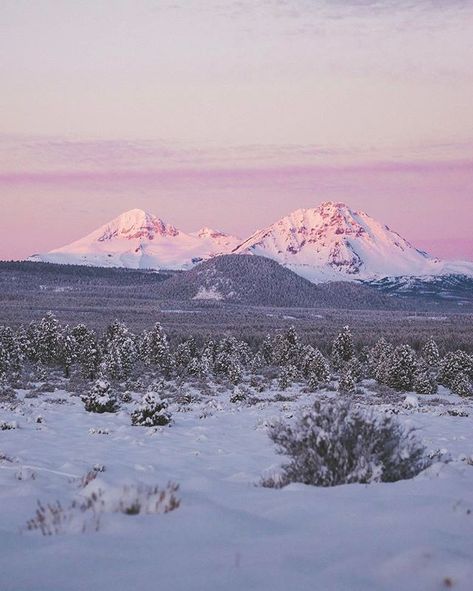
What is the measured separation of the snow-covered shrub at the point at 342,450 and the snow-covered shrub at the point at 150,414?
32.2 feet

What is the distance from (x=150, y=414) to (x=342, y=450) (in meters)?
11.0

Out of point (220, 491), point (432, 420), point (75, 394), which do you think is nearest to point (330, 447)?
point (220, 491)

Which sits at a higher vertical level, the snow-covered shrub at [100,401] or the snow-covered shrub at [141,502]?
the snow-covered shrub at [141,502]

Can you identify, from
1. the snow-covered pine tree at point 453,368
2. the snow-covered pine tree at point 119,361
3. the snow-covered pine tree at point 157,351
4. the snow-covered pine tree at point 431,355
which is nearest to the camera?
the snow-covered pine tree at point 119,361

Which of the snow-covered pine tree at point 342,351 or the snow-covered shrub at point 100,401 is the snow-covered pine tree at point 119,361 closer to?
the snow-covered shrub at point 100,401

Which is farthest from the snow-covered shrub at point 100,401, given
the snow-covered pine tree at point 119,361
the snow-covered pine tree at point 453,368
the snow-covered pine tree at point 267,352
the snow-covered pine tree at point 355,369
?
the snow-covered pine tree at point 267,352

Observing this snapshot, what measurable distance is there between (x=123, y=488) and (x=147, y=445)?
8.31 m

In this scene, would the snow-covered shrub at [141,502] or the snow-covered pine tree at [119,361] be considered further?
the snow-covered pine tree at [119,361]

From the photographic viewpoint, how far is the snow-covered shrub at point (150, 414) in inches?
713

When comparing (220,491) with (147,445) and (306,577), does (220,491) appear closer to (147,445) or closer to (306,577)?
(306,577)

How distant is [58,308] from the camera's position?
127 m

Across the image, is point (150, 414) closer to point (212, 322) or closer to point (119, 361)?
point (119, 361)

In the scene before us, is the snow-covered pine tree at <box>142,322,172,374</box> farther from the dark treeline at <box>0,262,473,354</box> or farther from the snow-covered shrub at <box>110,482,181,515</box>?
the snow-covered shrub at <box>110,482,181,515</box>

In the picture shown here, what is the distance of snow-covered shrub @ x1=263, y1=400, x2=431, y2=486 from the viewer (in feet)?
26.2
